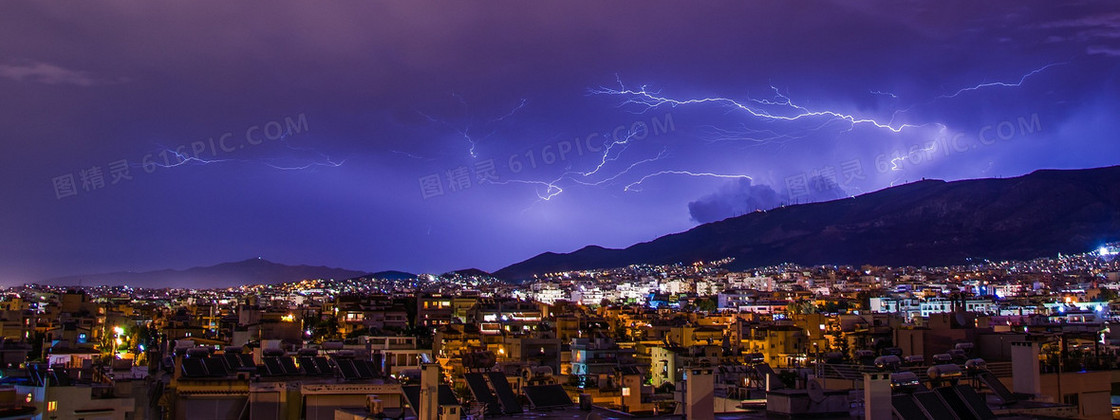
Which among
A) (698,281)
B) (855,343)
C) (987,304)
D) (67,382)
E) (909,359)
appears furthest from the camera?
(698,281)

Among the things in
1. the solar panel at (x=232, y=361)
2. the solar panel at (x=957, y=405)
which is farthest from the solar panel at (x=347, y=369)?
the solar panel at (x=957, y=405)

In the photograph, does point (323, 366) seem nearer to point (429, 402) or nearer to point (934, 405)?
point (429, 402)

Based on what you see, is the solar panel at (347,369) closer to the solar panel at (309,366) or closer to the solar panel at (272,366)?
A: the solar panel at (309,366)

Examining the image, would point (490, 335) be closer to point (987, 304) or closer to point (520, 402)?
point (520, 402)

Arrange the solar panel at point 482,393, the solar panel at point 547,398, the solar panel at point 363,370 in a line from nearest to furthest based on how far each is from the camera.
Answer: the solar panel at point 482,393, the solar panel at point 547,398, the solar panel at point 363,370

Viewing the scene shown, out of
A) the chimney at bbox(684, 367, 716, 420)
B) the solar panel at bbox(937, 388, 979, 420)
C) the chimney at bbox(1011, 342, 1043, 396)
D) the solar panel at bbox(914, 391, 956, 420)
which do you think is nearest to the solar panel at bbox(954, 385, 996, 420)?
the solar panel at bbox(937, 388, 979, 420)

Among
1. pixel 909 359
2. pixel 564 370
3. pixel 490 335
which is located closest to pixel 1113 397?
pixel 909 359
